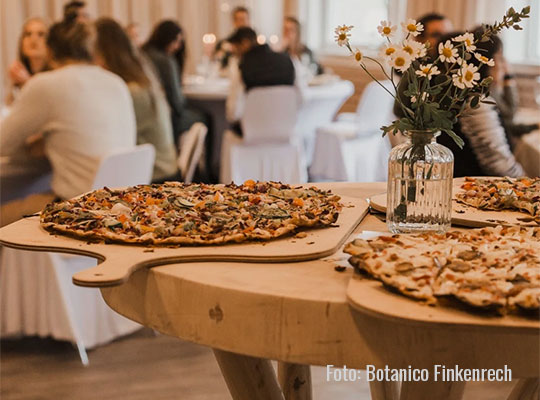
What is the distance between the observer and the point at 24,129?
3.21 meters

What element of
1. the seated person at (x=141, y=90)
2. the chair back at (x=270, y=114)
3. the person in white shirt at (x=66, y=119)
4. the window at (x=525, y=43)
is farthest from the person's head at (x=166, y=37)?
the person in white shirt at (x=66, y=119)

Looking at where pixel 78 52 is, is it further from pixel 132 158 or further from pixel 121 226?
pixel 121 226

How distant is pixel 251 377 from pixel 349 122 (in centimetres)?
504

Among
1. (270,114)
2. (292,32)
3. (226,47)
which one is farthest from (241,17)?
(270,114)

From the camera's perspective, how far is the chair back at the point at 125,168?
3004 millimetres

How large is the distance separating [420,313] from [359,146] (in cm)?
491

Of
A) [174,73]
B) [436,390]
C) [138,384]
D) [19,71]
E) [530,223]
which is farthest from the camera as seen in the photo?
[174,73]

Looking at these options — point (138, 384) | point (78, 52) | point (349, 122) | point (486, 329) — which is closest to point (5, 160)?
point (78, 52)

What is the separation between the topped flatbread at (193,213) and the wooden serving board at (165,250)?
→ 19mm

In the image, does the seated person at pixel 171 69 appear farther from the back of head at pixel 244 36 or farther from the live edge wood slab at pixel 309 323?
the live edge wood slab at pixel 309 323

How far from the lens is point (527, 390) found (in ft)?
5.99

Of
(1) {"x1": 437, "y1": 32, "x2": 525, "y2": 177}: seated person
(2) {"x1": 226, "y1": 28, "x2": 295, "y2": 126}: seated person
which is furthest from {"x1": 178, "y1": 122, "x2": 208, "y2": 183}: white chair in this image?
(2) {"x1": 226, "y1": 28, "x2": 295, "y2": 126}: seated person

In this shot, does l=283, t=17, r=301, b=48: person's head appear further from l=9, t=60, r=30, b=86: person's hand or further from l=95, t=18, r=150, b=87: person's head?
l=95, t=18, r=150, b=87: person's head

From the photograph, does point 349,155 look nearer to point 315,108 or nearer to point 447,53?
point 315,108
